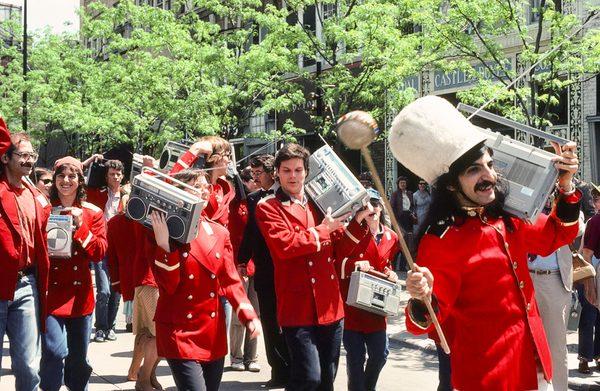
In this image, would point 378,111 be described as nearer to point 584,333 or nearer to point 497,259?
point 584,333

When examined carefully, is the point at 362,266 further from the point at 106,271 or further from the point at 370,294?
the point at 106,271

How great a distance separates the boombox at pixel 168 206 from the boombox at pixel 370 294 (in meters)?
1.59

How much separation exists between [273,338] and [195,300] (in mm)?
2756

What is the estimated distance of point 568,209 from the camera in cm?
407

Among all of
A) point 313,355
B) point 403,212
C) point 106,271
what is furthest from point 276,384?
point 403,212

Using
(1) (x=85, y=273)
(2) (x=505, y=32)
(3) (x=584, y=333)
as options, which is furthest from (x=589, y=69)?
(1) (x=85, y=273)

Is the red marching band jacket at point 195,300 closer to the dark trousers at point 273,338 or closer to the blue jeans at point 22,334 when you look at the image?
the blue jeans at point 22,334

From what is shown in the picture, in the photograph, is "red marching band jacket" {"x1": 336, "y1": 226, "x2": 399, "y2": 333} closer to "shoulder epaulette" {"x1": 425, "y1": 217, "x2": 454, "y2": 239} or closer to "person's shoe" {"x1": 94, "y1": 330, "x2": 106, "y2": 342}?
"shoulder epaulette" {"x1": 425, "y1": 217, "x2": 454, "y2": 239}

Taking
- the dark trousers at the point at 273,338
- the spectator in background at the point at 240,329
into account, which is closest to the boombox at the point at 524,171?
the dark trousers at the point at 273,338

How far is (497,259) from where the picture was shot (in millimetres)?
3812

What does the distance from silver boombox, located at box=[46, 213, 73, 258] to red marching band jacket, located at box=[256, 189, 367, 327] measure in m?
1.38

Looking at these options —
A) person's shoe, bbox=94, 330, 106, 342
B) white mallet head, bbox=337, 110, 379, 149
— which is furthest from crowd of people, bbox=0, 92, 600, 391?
person's shoe, bbox=94, 330, 106, 342

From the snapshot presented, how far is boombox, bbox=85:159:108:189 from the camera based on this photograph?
→ 1057 cm

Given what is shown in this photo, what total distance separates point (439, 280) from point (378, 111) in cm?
1448
